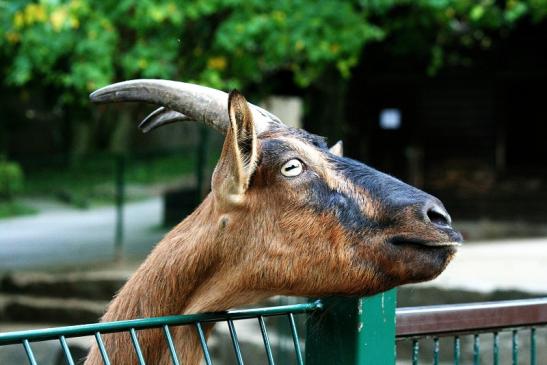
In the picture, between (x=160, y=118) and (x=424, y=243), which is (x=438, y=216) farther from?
(x=160, y=118)

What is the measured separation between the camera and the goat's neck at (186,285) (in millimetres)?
2416

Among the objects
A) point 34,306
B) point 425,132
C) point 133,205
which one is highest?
point 425,132

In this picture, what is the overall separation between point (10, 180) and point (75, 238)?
92.4 inches

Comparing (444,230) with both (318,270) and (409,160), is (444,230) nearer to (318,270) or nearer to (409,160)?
(318,270)

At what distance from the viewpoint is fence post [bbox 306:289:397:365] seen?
2.46 metres

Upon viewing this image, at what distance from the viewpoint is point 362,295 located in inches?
91.7

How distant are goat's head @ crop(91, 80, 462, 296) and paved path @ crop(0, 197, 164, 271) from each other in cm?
992

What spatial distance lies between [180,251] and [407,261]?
0.67 metres

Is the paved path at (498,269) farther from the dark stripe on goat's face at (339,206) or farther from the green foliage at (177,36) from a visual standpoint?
the dark stripe on goat's face at (339,206)

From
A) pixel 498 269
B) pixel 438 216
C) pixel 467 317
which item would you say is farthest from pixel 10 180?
pixel 438 216

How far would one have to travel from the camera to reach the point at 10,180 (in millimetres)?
15094

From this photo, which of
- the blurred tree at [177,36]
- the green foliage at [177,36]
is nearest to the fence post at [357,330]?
the green foliage at [177,36]

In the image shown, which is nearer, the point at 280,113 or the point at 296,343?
the point at 296,343


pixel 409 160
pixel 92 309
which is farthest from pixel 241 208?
pixel 409 160
